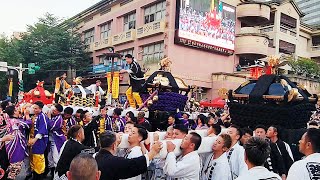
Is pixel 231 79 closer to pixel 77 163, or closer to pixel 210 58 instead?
pixel 210 58

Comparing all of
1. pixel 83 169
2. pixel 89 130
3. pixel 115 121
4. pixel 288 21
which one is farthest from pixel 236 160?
pixel 288 21

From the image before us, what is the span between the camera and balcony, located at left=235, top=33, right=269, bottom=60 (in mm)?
28969

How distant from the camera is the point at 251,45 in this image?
28969 mm

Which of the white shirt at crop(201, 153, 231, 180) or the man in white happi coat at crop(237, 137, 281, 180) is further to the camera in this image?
the white shirt at crop(201, 153, 231, 180)

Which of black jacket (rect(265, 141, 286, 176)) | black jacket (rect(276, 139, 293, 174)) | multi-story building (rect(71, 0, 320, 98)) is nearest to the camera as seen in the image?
black jacket (rect(265, 141, 286, 176))

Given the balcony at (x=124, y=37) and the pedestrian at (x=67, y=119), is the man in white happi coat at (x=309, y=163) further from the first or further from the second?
the balcony at (x=124, y=37)

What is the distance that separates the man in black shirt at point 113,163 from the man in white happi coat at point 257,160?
112cm

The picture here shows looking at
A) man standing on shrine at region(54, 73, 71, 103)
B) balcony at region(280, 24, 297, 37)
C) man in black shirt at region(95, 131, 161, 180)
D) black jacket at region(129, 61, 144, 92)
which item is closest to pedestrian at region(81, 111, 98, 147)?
black jacket at region(129, 61, 144, 92)

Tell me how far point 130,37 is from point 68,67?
833cm

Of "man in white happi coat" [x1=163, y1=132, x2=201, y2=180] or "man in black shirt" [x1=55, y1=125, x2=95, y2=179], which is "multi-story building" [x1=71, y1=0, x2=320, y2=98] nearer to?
"man in black shirt" [x1=55, y1=125, x2=95, y2=179]

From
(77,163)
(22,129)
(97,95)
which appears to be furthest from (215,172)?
(97,95)

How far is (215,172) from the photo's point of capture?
16.1 ft

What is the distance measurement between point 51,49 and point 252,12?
705 inches

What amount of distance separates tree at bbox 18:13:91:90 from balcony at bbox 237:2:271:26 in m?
14.8
